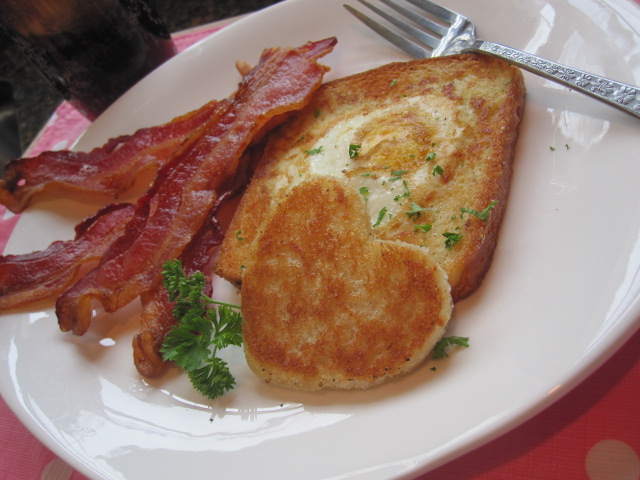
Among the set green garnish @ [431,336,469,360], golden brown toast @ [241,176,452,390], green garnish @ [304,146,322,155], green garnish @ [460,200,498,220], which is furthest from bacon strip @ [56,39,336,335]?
green garnish @ [431,336,469,360]

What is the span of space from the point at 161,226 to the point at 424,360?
118 cm

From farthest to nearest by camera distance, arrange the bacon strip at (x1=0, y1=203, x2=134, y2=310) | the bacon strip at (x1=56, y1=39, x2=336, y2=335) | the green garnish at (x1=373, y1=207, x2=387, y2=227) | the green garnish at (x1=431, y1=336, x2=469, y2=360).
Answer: the bacon strip at (x1=0, y1=203, x2=134, y2=310) → the bacon strip at (x1=56, y1=39, x2=336, y2=335) → the green garnish at (x1=373, y1=207, x2=387, y2=227) → the green garnish at (x1=431, y1=336, x2=469, y2=360)

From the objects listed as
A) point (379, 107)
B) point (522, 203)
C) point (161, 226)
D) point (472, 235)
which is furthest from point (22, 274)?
point (522, 203)

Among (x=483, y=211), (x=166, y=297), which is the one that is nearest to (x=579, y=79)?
(x=483, y=211)

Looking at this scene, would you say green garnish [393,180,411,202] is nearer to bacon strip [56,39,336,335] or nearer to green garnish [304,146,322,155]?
green garnish [304,146,322,155]

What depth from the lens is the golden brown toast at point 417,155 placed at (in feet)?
5.18

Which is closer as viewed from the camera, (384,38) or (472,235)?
(472,235)

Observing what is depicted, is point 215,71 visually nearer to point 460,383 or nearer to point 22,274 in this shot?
point 22,274

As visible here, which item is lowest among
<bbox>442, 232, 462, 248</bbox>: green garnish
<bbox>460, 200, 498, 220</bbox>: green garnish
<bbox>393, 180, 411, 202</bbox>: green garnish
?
<bbox>442, 232, 462, 248</bbox>: green garnish

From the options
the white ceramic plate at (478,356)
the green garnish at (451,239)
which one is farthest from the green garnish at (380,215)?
the white ceramic plate at (478,356)

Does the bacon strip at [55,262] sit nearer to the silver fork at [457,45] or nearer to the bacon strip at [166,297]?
the bacon strip at [166,297]

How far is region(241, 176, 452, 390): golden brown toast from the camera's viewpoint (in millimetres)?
1428

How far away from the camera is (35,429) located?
5.45 feet

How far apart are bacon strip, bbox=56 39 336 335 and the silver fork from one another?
0.30 m
